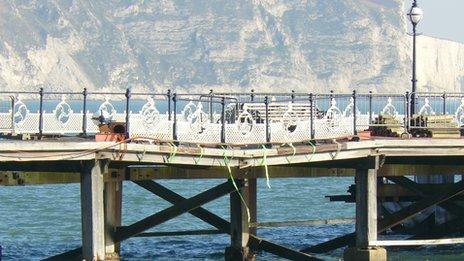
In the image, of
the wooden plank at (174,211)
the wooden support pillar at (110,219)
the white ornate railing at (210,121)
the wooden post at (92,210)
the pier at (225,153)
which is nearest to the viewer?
the wooden post at (92,210)

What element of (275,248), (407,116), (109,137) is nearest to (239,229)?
(275,248)

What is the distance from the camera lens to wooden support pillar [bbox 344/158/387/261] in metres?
31.5

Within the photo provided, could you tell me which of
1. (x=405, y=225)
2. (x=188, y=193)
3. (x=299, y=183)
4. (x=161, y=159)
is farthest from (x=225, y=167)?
(x=299, y=183)

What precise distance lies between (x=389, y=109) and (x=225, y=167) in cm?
707

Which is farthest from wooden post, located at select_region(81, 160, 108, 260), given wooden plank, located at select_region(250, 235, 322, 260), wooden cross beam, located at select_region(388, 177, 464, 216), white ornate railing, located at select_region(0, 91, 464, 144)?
wooden cross beam, located at select_region(388, 177, 464, 216)

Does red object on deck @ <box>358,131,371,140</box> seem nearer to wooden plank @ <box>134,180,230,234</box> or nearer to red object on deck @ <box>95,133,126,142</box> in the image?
wooden plank @ <box>134,180,230,234</box>

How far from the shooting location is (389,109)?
120 ft

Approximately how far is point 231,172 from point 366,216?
3.02 m

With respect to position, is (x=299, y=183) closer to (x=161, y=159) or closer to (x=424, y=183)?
(x=424, y=183)

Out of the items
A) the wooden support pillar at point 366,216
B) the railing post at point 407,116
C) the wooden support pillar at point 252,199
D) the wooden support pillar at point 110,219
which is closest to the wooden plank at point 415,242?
the wooden support pillar at point 366,216

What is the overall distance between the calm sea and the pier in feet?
17.7

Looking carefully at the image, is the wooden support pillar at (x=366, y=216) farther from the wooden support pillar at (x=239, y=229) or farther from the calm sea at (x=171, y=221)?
the calm sea at (x=171, y=221)

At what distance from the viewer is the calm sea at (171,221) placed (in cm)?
4181

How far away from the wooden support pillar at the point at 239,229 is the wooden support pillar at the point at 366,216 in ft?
10.8
